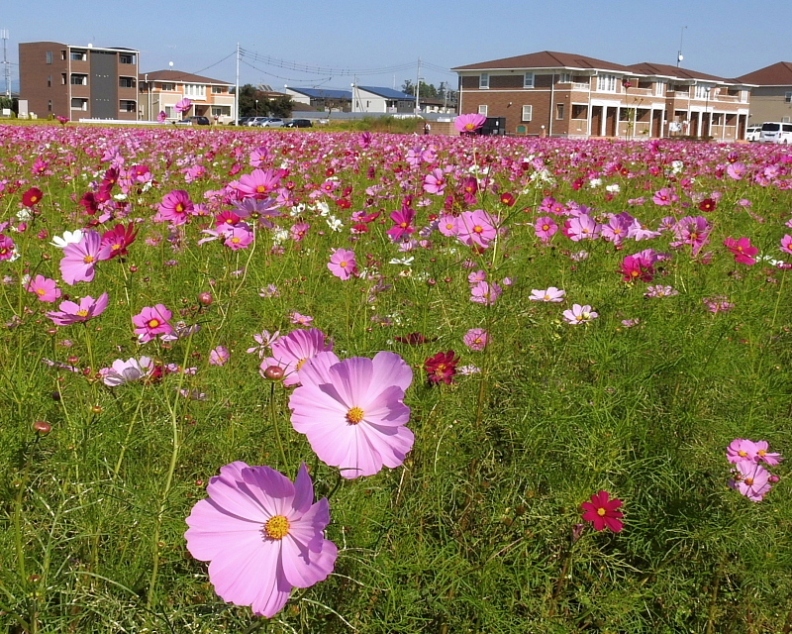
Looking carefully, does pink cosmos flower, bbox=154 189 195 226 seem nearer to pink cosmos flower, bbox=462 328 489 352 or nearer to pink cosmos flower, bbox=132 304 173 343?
pink cosmos flower, bbox=132 304 173 343

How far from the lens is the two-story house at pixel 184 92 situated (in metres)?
61.7

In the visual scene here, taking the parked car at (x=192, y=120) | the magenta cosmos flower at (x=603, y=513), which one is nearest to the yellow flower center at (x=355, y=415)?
the magenta cosmos flower at (x=603, y=513)

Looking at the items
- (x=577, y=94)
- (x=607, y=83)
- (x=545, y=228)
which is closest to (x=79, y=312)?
(x=545, y=228)

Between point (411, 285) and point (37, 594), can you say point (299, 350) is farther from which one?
point (411, 285)

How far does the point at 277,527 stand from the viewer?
0.75m

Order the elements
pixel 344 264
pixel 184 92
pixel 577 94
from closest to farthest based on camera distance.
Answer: pixel 344 264 < pixel 577 94 < pixel 184 92

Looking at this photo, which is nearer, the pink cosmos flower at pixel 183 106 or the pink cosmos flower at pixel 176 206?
the pink cosmos flower at pixel 176 206

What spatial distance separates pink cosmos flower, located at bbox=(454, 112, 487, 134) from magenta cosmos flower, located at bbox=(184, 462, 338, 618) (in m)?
1.49

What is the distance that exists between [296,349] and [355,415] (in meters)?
0.17

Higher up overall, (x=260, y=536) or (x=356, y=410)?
(x=356, y=410)

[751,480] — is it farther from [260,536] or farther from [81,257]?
[81,257]

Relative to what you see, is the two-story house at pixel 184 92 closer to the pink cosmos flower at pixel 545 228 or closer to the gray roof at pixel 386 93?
the gray roof at pixel 386 93

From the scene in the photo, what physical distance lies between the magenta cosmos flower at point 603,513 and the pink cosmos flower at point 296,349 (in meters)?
0.51

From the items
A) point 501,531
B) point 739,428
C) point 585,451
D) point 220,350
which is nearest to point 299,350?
point 501,531
